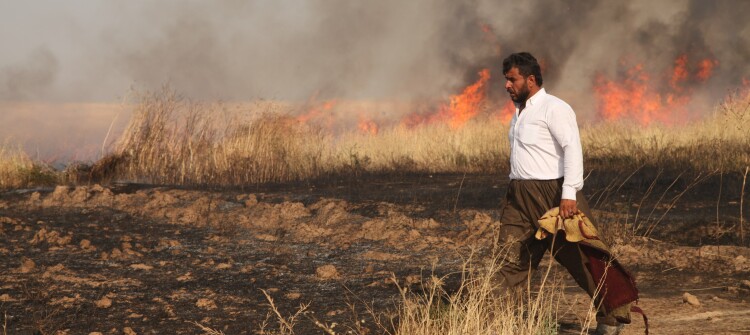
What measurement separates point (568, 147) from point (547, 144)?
0.17 m

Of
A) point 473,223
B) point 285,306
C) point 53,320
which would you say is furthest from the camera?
point 473,223

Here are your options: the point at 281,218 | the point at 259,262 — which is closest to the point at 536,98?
the point at 259,262

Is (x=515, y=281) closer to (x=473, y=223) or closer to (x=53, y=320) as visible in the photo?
(x=53, y=320)

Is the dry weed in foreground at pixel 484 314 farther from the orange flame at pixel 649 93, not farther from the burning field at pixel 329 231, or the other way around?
the orange flame at pixel 649 93

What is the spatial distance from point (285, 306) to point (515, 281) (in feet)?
6.72

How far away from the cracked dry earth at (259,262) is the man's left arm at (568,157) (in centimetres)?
84

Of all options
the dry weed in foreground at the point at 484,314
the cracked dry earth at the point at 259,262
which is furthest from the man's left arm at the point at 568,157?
the cracked dry earth at the point at 259,262

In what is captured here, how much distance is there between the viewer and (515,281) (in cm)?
482

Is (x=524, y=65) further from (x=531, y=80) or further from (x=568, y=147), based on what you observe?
(x=568, y=147)

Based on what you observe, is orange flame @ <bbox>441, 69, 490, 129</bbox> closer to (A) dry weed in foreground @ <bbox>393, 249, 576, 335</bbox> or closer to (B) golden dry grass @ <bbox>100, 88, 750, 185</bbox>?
(B) golden dry grass @ <bbox>100, 88, 750, 185</bbox>

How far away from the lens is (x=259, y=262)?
8.07m

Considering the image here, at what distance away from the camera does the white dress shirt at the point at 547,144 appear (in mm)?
4496

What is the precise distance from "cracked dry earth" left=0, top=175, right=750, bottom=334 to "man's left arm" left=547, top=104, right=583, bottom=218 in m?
0.84

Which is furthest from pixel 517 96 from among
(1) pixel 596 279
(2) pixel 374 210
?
(2) pixel 374 210
